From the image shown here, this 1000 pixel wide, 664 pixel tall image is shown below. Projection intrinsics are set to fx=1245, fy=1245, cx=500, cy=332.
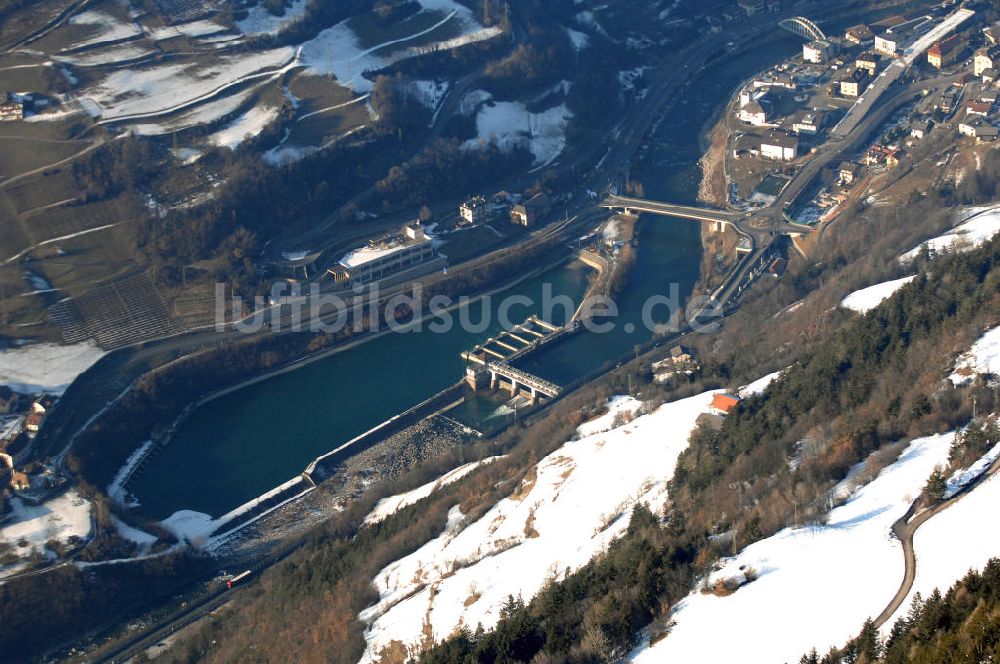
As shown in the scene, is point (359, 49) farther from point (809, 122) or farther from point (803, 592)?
point (803, 592)

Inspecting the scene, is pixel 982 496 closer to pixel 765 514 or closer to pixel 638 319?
pixel 765 514

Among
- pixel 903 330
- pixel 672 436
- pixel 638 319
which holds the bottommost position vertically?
pixel 638 319

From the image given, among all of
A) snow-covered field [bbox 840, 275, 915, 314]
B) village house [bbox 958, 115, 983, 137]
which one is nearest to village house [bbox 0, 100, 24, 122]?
snow-covered field [bbox 840, 275, 915, 314]

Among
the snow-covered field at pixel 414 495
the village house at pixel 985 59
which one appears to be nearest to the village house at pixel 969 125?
the village house at pixel 985 59

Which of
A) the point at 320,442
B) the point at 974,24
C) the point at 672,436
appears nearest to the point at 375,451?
the point at 320,442

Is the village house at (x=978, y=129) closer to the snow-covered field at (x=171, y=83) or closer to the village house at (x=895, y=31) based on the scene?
the village house at (x=895, y=31)

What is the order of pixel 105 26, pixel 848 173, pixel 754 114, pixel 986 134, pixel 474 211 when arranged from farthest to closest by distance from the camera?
pixel 754 114 < pixel 105 26 < pixel 474 211 < pixel 848 173 < pixel 986 134

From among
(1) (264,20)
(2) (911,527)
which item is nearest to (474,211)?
(1) (264,20)
